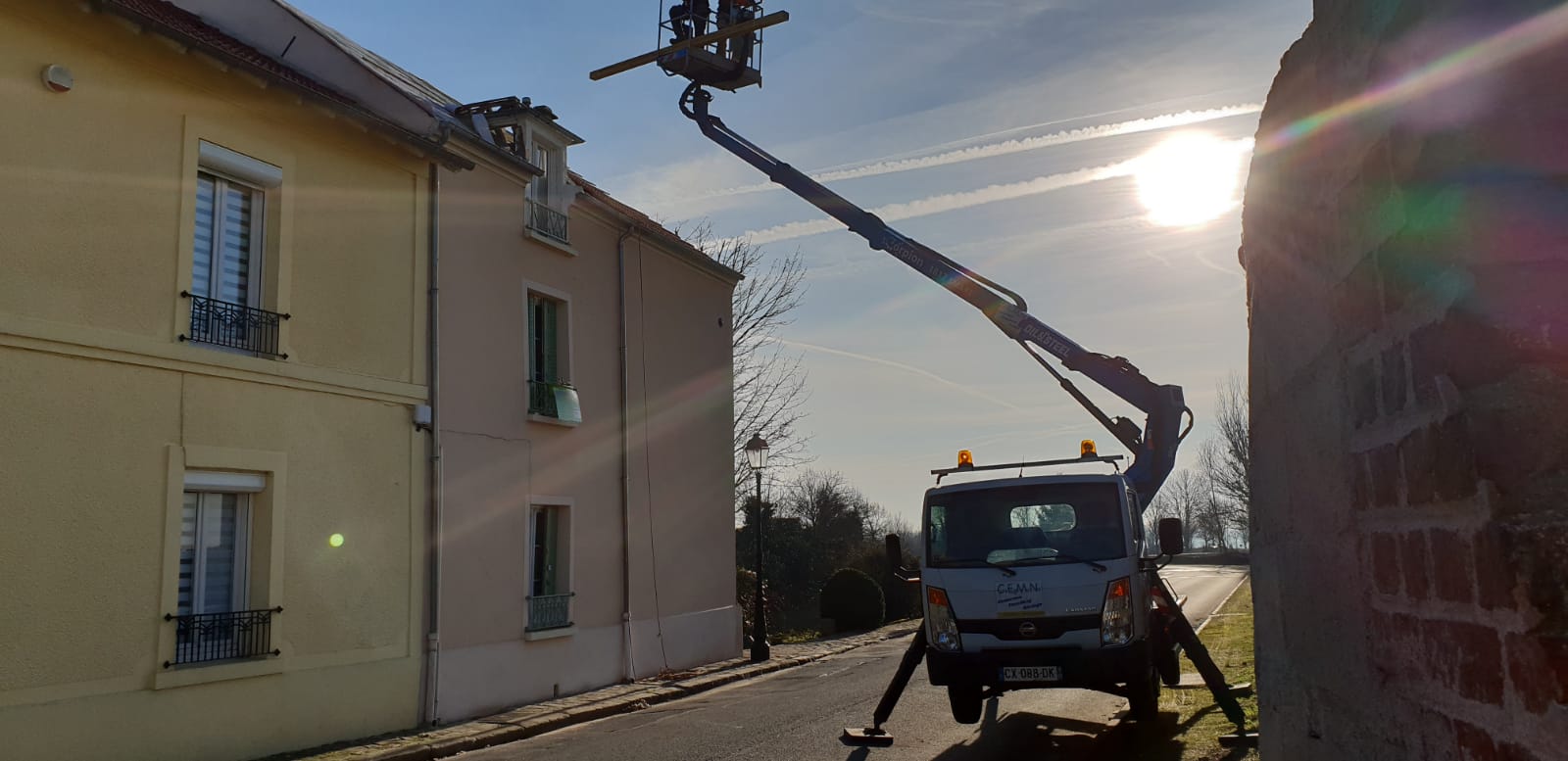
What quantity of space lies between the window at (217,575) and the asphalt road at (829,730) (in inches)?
101

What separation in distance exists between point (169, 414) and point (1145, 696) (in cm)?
947

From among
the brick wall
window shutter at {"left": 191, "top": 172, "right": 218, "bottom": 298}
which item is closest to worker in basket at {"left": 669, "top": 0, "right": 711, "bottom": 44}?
window shutter at {"left": 191, "top": 172, "right": 218, "bottom": 298}

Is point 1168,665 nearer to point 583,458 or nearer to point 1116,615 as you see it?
point 1116,615

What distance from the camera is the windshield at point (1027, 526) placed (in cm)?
1016

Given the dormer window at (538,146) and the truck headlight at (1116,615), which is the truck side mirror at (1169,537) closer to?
the truck headlight at (1116,615)

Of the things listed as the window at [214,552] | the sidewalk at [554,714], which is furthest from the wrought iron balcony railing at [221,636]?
the sidewalk at [554,714]

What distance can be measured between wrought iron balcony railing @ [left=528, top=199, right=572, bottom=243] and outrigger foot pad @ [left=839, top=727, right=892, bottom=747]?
30.6 feet

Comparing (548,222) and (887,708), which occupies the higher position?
(548,222)

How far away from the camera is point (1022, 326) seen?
16578 millimetres

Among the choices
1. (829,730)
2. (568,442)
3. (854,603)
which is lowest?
(829,730)

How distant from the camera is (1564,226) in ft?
4.48

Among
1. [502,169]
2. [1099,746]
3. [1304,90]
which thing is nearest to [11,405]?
[502,169]

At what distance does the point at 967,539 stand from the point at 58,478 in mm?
8004

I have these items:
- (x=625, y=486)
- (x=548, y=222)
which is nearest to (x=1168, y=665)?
(x=625, y=486)
